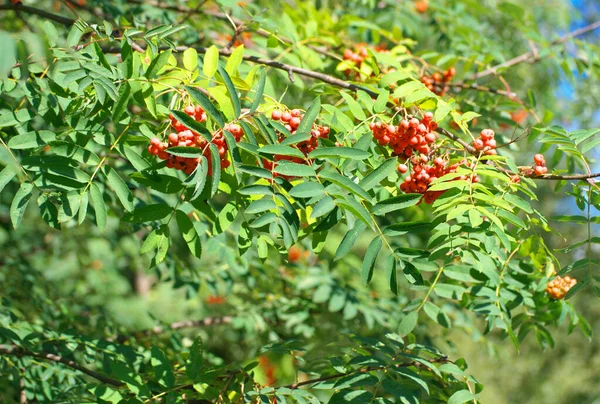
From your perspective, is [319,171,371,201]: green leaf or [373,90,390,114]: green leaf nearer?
[319,171,371,201]: green leaf

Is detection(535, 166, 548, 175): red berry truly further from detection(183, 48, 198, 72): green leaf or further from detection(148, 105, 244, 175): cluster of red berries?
detection(183, 48, 198, 72): green leaf

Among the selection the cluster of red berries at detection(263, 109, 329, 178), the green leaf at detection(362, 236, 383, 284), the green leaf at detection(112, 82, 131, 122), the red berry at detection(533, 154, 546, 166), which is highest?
the green leaf at detection(112, 82, 131, 122)

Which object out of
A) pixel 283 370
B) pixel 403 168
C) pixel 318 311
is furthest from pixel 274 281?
pixel 403 168

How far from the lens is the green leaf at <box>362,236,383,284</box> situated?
1.30 meters

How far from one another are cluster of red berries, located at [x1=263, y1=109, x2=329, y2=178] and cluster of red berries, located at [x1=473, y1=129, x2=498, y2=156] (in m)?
0.38

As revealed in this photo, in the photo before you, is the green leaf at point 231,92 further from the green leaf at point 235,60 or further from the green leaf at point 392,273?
the green leaf at point 392,273

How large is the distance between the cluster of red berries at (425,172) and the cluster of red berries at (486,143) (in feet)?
0.18

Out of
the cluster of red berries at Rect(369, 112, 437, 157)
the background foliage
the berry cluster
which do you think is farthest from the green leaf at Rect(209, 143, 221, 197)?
the berry cluster

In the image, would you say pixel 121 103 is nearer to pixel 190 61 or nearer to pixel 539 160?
pixel 190 61

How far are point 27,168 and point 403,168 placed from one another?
861 mm

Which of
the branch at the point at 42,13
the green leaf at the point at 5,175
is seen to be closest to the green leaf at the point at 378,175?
the green leaf at the point at 5,175

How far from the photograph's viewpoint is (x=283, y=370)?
13.6 feet

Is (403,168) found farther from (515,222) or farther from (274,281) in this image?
(274,281)

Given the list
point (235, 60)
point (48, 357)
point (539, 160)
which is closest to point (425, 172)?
point (539, 160)
